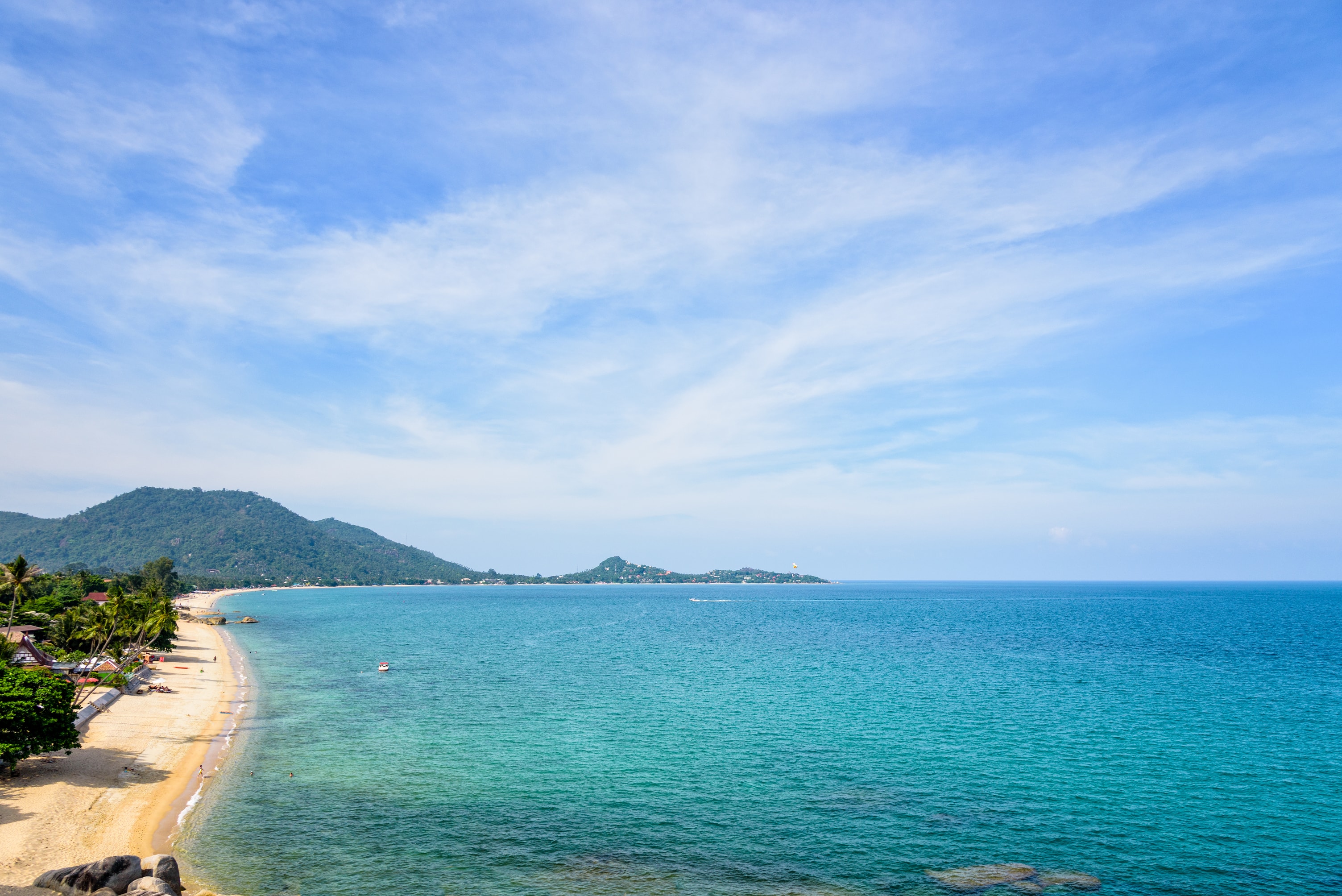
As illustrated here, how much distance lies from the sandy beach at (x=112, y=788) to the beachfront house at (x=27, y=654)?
7.74 metres

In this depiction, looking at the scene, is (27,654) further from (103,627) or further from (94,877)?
(94,877)

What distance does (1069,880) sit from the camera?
31.3 meters

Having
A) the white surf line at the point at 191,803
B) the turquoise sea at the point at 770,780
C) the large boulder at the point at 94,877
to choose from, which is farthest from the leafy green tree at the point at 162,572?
the large boulder at the point at 94,877

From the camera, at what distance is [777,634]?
152 metres

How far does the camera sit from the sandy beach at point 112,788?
3212cm

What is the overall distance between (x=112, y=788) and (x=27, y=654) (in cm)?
3461

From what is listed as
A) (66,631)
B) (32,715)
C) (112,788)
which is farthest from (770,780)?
(66,631)

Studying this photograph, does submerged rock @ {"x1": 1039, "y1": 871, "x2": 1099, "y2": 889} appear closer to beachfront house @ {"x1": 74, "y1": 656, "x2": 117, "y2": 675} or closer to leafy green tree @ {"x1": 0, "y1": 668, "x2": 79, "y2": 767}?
leafy green tree @ {"x1": 0, "y1": 668, "x2": 79, "y2": 767}

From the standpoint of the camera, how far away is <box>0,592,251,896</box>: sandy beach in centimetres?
3212

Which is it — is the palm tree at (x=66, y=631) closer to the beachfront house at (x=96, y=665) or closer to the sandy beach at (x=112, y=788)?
the beachfront house at (x=96, y=665)

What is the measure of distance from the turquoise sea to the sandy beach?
233 centimetres

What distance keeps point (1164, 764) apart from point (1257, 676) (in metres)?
52.3

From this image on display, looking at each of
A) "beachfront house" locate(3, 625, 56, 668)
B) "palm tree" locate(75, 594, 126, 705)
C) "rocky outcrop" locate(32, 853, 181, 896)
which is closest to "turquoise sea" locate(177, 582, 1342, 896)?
"rocky outcrop" locate(32, 853, 181, 896)

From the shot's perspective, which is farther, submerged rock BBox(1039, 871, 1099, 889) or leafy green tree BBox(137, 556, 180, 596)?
leafy green tree BBox(137, 556, 180, 596)
